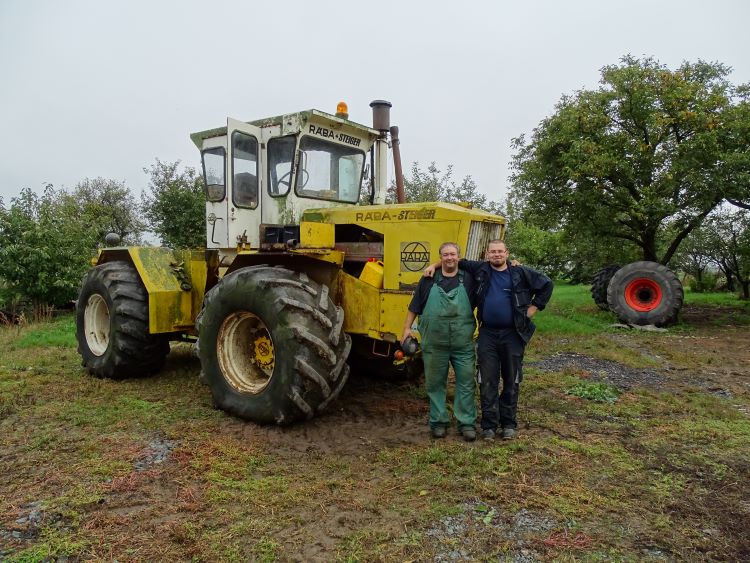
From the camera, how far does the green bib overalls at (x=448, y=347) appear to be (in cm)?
446

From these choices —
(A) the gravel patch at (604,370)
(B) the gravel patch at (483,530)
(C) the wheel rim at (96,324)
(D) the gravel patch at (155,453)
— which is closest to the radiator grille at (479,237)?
(B) the gravel patch at (483,530)

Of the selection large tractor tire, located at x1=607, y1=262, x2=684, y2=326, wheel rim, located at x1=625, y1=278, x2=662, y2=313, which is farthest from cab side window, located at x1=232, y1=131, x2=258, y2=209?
wheel rim, located at x1=625, y1=278, x2=662, y2=313

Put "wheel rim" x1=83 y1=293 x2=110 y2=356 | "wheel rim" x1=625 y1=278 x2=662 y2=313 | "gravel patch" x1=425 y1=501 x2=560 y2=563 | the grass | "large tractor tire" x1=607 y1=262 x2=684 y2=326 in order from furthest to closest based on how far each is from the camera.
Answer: "wheel rim" x1=625 y1=278 x2=662 y2=313, "large tractor tire" x1=607 y1=262 x2=684 y2=326, "wheel rim" x1=83 y1=293 x2=110 y2=356, the grass, "gravel patch" x1=425 y1=501 x2=560 y2=563

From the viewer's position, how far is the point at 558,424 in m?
4.89

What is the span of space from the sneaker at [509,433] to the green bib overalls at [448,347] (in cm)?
26

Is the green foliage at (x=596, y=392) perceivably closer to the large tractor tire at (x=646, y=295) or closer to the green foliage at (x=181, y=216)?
the large tractor tire at (x=646, y=295)

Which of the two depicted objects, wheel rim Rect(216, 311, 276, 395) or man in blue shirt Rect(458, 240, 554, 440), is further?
wheel rim Rect(216, 311, 276, 395)

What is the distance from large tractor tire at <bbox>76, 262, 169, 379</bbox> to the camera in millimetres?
A: 6305

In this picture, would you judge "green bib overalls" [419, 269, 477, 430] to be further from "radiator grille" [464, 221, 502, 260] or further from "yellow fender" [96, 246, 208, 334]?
"yellow fender" [96, 246, 208, 334]

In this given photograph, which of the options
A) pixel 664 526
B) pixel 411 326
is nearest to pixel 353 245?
pixel 411 326

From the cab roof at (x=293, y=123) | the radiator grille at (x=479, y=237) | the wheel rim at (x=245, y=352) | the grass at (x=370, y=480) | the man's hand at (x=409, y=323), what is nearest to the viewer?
the grass at (x=370, y=480)

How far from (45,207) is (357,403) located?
12253 millimetres

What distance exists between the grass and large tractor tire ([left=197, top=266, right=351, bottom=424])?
0.93 feet

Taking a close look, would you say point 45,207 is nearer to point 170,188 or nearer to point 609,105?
point 170,188
